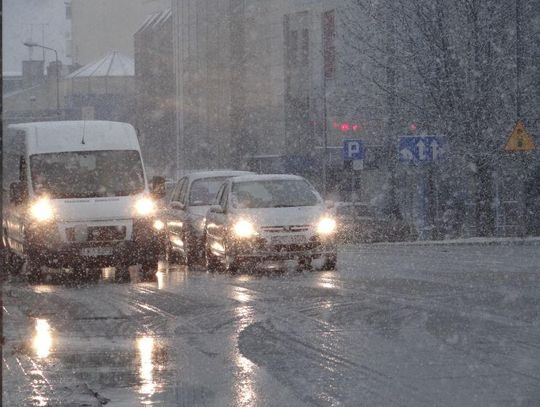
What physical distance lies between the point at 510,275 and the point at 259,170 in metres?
54.0

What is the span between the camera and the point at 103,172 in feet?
68.5

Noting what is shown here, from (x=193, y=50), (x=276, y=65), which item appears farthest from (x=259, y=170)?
(x=193, y=50)

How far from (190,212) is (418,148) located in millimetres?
9696

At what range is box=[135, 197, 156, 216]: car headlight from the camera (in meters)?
20.6

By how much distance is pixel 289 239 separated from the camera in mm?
21016

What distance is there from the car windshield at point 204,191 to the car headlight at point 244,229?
4.02m

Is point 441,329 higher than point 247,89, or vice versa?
point 247,89

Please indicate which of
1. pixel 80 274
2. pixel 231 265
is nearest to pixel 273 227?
pixel 231 265

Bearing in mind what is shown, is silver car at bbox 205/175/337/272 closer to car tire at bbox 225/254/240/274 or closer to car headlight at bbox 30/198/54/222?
car tire at bbox 225/254/240/274

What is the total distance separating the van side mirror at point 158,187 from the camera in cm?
2141

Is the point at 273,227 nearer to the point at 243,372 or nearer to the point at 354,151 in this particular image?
the point at 243,372

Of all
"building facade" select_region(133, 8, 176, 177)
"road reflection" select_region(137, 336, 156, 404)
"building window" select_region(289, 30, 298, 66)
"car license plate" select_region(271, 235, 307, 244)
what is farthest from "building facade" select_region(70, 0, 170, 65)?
"road reflection" select_region(137, 336, 156, 404)

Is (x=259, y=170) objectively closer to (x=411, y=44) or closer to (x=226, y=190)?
(x=411, y=44)

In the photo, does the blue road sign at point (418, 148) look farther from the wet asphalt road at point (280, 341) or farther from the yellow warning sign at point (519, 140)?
the wet asphalt road at point (280, 341)
